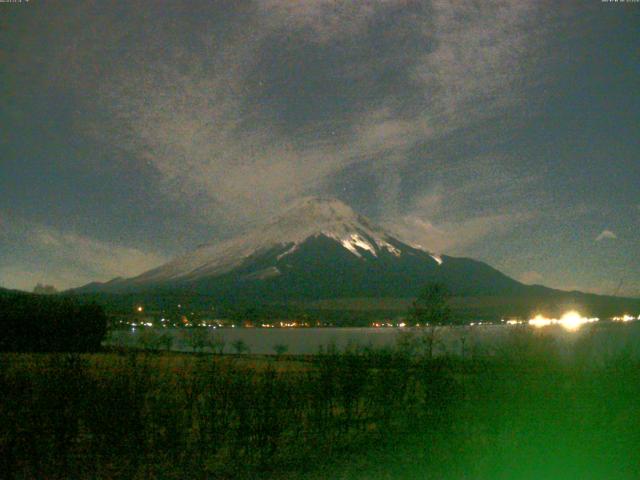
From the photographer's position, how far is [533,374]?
11.3 meters

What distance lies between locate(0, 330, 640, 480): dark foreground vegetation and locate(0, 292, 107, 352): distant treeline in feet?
70.9

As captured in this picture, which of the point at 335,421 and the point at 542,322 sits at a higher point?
the point at 542,322

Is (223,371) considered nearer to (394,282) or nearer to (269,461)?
(269,461)

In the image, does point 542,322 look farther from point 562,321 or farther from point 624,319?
point 624,319

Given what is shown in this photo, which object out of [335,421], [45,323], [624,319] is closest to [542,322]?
[335,421]

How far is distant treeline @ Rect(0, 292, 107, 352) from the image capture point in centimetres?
3146

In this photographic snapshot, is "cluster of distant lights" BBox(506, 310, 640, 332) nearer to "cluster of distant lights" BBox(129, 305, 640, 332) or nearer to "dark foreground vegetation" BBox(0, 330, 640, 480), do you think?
"cluster of distant lights" BBox(129, 305, 640, 332)

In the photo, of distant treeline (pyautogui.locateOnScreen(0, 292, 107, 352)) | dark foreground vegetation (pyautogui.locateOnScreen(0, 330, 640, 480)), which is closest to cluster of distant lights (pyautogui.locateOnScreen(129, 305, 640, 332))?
dark foreground vegetation (pyautogui.locateOnScreen(0, 330, 640, 480))

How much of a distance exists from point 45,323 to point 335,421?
85.4 feet

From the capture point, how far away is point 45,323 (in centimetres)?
3325

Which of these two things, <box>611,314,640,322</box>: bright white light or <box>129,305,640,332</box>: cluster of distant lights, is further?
<box>611,314,640,322</box>: bright white light

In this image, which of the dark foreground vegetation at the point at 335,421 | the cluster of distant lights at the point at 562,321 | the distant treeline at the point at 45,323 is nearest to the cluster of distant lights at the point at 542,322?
the cluster of distant lights at the point at 562,321

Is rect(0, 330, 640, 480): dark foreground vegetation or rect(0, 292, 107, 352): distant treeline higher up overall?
rect(0, 292, 107, 352): distant treeline

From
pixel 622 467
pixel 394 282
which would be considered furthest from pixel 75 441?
pixel 394 282
